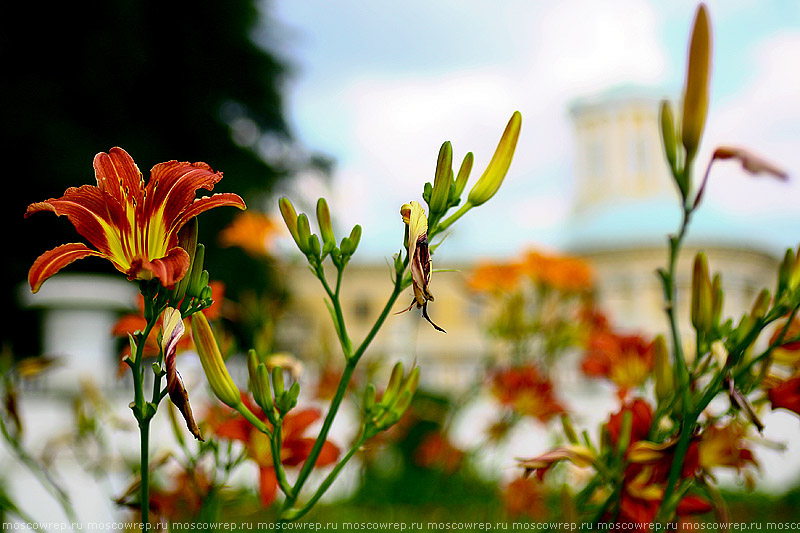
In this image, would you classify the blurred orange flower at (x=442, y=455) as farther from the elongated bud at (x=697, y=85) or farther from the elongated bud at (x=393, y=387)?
the elongated bud at (x=697, y=85)

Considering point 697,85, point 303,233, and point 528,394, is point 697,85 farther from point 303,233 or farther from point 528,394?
point 528,394

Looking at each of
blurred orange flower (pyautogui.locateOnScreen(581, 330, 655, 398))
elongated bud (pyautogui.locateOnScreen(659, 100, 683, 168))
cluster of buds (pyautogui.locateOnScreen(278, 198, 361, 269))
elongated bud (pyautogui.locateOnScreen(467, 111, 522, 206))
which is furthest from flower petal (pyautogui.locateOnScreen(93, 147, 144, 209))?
blurred orange flower (pyautogui.locateOnScreen(581, 330, 655, 398))

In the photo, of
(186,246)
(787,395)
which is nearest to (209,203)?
(186,246)

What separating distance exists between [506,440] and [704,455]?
0.99 m

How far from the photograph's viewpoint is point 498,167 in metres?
0.54

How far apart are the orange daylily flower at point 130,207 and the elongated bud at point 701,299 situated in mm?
343

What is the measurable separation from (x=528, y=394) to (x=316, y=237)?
90 centimetres

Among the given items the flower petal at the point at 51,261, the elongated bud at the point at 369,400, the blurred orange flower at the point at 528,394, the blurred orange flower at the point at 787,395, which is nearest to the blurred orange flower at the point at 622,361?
the blurred orange flower at the point at 528,394

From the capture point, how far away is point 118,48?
6293mm

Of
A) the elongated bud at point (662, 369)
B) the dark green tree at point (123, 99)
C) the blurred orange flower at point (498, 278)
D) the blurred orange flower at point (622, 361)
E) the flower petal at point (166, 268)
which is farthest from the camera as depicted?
the dark green tree at point (123, 99)

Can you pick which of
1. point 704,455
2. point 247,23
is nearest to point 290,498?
point 704,455

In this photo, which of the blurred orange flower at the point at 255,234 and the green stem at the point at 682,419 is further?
the blurred orange flower at the point at 255,234

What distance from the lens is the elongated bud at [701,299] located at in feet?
1.92

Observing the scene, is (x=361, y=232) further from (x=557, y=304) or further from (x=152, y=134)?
(x=152, y=134)
